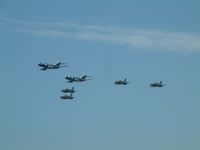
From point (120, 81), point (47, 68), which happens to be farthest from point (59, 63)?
point (120, 81)

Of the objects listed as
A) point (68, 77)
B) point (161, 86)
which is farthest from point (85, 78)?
point (161, 86)

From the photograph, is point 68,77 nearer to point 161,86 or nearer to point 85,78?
point 85,78

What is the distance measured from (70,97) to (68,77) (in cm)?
405

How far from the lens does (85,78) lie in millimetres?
189250

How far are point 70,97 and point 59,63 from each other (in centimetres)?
972

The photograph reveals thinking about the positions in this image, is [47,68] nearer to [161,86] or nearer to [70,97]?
[70,97]

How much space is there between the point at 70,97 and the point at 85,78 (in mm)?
4920

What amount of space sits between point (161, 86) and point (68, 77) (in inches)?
788

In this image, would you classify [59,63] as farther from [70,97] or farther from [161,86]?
[161,86]

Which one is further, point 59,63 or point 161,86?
point 161,86

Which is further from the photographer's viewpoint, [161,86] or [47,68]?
[161,86]

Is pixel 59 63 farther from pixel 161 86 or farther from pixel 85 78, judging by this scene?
pixel 161 86

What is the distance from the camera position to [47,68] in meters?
182

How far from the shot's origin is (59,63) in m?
182
